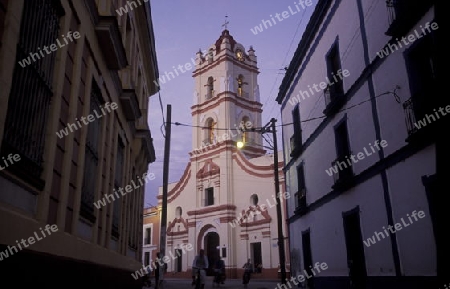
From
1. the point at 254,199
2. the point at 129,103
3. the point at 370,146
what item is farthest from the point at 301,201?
the point at 254,199

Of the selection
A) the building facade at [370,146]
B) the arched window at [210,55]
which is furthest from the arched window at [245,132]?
the building facade at [370,146]

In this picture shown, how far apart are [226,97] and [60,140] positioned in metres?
29.0

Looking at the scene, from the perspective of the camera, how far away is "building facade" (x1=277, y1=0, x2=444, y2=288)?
7977 mm

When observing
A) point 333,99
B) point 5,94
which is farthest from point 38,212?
point 333,99

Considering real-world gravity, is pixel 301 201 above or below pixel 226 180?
below

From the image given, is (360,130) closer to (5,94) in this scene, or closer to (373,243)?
(373,243)

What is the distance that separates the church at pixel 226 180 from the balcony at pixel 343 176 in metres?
15.3

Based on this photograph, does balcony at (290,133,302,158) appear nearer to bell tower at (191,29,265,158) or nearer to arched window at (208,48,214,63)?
bell tower at (191,29,265,158)

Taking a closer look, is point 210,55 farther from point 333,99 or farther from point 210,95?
point 333,99

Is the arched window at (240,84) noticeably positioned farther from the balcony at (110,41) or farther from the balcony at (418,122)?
the balcony at (110,41)

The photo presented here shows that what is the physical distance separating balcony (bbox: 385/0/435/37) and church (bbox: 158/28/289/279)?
1898cm

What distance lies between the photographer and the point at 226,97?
33812 millimetres

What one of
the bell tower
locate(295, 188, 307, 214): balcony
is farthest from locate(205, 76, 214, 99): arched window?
locate(295, 188, 307, 214): balcony

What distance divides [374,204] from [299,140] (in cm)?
686
